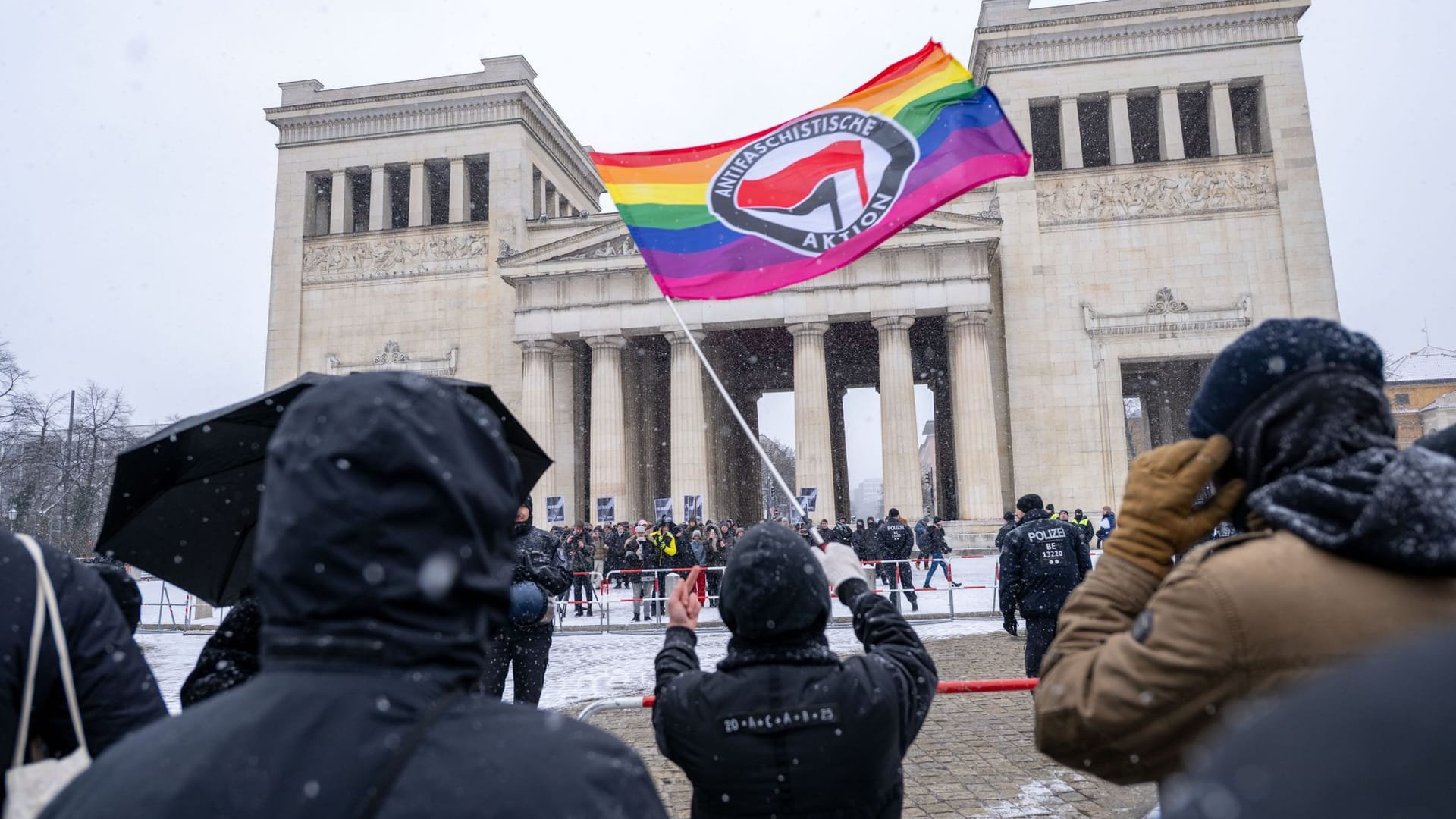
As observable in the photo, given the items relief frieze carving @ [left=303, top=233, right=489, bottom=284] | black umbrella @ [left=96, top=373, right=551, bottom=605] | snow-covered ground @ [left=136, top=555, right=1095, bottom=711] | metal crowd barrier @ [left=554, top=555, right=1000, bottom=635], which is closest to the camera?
black umbrella @ [left=96, top=373, right=551, bottom=605]

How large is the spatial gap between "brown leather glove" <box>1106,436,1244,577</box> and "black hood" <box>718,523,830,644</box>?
891 millimetres

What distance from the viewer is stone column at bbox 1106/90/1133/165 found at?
3403 centimetres

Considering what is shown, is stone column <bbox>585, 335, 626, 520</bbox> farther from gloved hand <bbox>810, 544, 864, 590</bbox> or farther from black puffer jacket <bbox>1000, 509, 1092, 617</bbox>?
gloved hand <bbox>810, 544, 864, 590</bbox>

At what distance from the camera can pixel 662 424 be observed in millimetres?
43531

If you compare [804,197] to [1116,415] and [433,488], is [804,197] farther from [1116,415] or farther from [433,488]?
[1116,415]

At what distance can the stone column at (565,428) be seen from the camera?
116 feet

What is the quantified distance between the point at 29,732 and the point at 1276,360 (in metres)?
2.70

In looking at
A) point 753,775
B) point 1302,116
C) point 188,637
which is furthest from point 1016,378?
point 753,775

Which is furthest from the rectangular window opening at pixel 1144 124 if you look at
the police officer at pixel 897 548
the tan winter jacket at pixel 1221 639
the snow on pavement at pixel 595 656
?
the tan winter jacket at pixel 1221 639

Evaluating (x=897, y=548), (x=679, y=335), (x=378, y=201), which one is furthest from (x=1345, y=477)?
(x=378, y=201)

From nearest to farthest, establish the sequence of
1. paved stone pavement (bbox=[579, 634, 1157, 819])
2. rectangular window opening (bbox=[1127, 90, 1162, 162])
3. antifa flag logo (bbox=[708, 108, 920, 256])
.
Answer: paved stone pavement (bbox=[579, 634, 1157, 819])
antifa flag logo (bbox=[708, 108, 920, 256])
rectangular window opening (bbox=[1127, 90, 1162, 162])

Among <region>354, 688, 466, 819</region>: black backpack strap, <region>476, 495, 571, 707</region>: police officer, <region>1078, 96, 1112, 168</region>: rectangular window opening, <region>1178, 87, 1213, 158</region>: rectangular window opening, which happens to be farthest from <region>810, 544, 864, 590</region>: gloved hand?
<region>1178, 87, 1213, 158</region>: rectangular window opening

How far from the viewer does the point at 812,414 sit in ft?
109

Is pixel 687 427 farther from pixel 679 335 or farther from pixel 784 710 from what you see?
pixel 784 710
